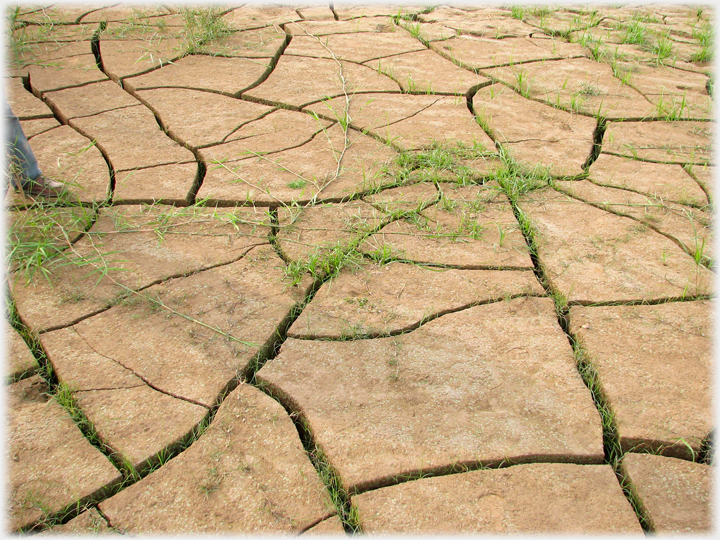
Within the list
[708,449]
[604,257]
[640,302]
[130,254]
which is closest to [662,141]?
[604,257]

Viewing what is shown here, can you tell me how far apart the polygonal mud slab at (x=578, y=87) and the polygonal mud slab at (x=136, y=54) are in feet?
5.91

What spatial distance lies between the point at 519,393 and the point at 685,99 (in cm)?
226

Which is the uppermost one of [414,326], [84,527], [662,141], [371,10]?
[371,10]

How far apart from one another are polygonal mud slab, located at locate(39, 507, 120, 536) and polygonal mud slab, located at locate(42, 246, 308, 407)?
1.12 feet

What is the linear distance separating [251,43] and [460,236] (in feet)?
7.28

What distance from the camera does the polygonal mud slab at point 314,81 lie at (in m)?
3.00

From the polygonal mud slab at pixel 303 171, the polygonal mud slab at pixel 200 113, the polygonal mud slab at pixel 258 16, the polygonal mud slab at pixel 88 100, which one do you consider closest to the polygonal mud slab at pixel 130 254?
the polygonal mud slab at pixel 303 171

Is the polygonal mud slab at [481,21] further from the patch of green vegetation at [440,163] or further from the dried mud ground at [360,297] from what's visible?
the patch of green vegetation at [440,163]

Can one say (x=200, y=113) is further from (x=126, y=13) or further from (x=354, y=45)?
(x=126, y=13)

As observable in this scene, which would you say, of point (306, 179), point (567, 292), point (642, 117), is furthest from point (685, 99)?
point (306, 179)

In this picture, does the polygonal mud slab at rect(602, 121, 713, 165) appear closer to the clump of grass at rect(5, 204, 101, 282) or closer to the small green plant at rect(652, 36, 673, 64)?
the small green plant at rect(652, 36, 673, 64)

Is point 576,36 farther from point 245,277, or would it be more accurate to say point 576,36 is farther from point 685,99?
point 245,277

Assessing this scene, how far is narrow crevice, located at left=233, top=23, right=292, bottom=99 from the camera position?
3.05m

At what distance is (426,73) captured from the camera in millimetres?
3258
